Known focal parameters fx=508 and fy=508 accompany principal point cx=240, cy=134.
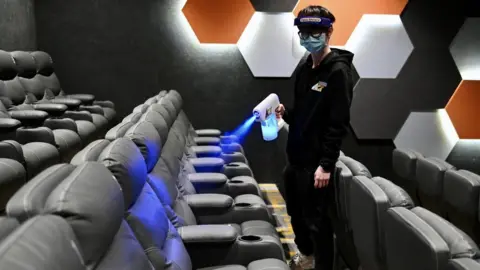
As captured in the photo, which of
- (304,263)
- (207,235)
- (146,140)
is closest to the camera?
(146,140)

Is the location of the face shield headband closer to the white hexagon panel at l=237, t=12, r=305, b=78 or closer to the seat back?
the seat back

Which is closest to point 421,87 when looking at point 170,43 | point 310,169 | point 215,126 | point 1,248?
point 215,126

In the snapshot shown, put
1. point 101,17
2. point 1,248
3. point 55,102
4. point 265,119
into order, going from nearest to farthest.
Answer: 1. point 1,248
2. point 265,119
3. point 55,102
4. point 101,17

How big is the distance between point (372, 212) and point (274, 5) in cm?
317

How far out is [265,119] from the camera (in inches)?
106

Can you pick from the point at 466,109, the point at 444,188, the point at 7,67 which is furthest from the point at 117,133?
the point at 466,109

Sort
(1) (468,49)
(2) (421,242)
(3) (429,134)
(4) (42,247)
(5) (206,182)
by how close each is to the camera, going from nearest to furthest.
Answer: (4) (42,247) < (2) (421,242) < (5) (206,182) < (1) (468,49) < (3) (429,134)

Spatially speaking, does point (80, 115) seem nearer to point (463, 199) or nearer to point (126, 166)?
point (126, 166)

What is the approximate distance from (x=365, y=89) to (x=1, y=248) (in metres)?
4.27

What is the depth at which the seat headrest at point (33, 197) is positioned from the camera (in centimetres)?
101

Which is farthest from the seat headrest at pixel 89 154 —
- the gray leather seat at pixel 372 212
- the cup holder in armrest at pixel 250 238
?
the gray leather seat at pixel 372 212

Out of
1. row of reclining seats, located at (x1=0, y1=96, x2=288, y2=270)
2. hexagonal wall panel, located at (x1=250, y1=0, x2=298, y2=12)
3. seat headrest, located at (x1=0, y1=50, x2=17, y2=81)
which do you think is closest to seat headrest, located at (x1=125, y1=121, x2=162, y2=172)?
row of reclining seats, located at (x1=0, y1=96, x2=288, y2=270)

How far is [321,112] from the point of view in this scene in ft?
7.93

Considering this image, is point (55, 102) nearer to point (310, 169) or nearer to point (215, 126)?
point (215, 126)
